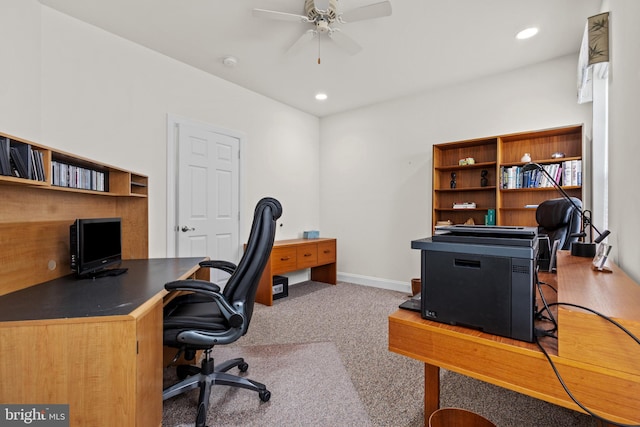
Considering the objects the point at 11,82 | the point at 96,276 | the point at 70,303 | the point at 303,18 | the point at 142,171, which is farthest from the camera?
the point at 142,171

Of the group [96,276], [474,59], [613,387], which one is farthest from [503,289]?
[474,59]

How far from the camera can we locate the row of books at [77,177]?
1814 millimetres

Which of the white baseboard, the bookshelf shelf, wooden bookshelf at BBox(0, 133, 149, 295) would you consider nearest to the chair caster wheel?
wooden bookshelf at BBox(0, 133, 149, 295)

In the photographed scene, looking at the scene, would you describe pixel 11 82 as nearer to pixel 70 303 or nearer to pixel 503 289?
pixel 70 303

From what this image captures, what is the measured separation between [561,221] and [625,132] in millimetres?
1027

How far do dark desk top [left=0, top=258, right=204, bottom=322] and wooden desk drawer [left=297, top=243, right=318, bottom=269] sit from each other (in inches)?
84.3

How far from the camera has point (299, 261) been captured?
161 inches

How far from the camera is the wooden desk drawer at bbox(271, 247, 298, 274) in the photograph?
3742 millimetres

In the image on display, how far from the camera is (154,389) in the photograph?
1343 millimetres

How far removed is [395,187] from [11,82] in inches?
161

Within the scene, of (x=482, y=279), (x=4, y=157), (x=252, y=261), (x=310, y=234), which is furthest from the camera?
(x=310, y=234)

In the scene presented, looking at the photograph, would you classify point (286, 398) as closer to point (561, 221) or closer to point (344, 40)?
point (561, 221)

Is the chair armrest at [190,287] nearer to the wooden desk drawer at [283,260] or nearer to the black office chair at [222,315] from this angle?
the black office chair at [222,315]

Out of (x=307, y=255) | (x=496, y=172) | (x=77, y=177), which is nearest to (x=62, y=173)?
(x=77, y=177)
